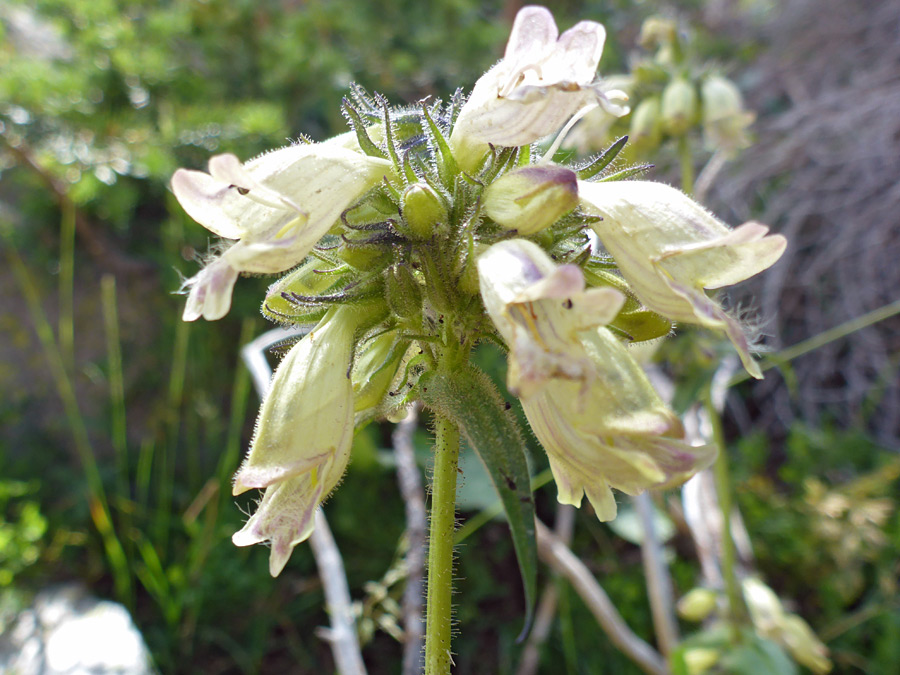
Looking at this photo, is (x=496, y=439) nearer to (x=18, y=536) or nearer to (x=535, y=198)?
(x=535, y=198)

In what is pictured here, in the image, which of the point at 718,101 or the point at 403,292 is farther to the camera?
the point at 718,101

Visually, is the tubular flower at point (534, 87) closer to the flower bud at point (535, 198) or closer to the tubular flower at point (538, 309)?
the flower bud at point (535, 198)

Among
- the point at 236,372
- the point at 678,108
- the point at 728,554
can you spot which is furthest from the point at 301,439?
the point at 236,372

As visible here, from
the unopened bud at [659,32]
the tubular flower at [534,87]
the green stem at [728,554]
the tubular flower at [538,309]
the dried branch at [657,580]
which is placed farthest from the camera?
the unopened bud at [659,32]

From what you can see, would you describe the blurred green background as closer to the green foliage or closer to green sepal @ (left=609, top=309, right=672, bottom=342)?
the green foliage

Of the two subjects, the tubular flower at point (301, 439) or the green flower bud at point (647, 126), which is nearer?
the tubular flower at point (301, 439)

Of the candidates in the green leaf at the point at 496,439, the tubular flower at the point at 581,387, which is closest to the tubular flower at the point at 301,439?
the green leaf at the point at 496,439

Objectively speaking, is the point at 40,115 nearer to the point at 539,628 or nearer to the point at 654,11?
the point at 539,628

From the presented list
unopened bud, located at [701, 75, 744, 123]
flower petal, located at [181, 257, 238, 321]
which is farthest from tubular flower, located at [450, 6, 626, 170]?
unopened bud, located at [701, 75, 744, 123]
